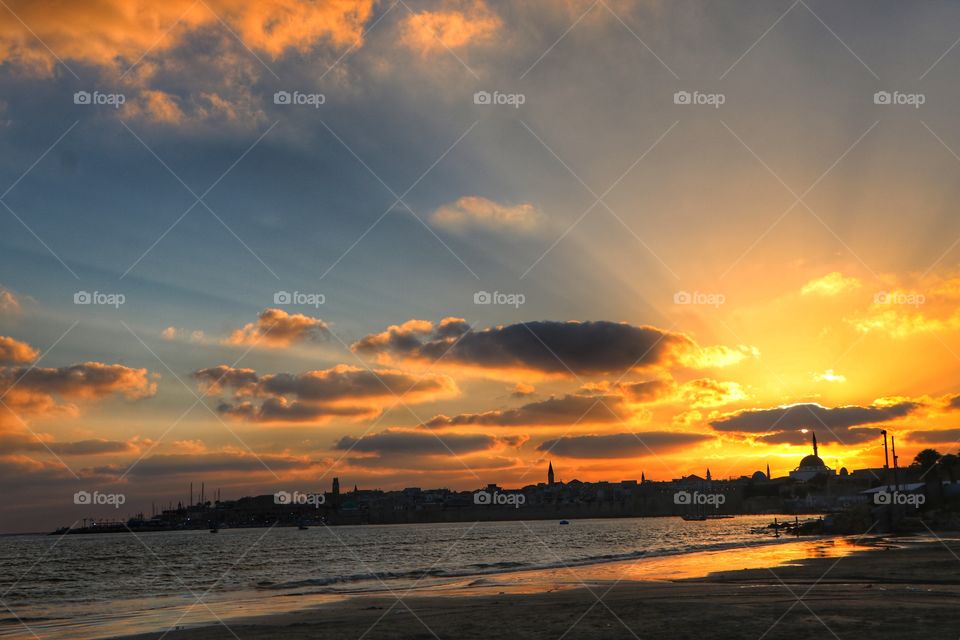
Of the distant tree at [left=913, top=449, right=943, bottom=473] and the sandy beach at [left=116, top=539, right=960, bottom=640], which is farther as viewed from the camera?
the distant tree at [left=913, top=449, right=943, bottom=473]

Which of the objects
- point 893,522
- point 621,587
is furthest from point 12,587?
point 893,522

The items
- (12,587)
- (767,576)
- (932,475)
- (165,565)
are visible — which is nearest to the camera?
(767,576)

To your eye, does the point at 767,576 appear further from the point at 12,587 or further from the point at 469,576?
the point at 12,587

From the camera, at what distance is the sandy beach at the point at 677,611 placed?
22.3 meters

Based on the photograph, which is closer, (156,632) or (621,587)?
(156,632)

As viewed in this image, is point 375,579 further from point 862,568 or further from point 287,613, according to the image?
point 862,568

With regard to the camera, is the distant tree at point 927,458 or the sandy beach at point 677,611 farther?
the distant tree at point 927,458

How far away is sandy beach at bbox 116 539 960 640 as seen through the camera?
2228 centimetres

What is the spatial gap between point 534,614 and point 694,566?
1182 inches

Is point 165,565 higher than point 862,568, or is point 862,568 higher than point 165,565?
point 862,568

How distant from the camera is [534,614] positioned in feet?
93.1

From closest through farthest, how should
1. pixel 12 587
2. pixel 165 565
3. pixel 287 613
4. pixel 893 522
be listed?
pixel 287 613, pixel 12 587, pixel 893 522, pixel 165 565

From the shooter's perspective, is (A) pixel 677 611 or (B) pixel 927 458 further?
(B) pixel 927 458

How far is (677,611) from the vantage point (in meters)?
27.2
